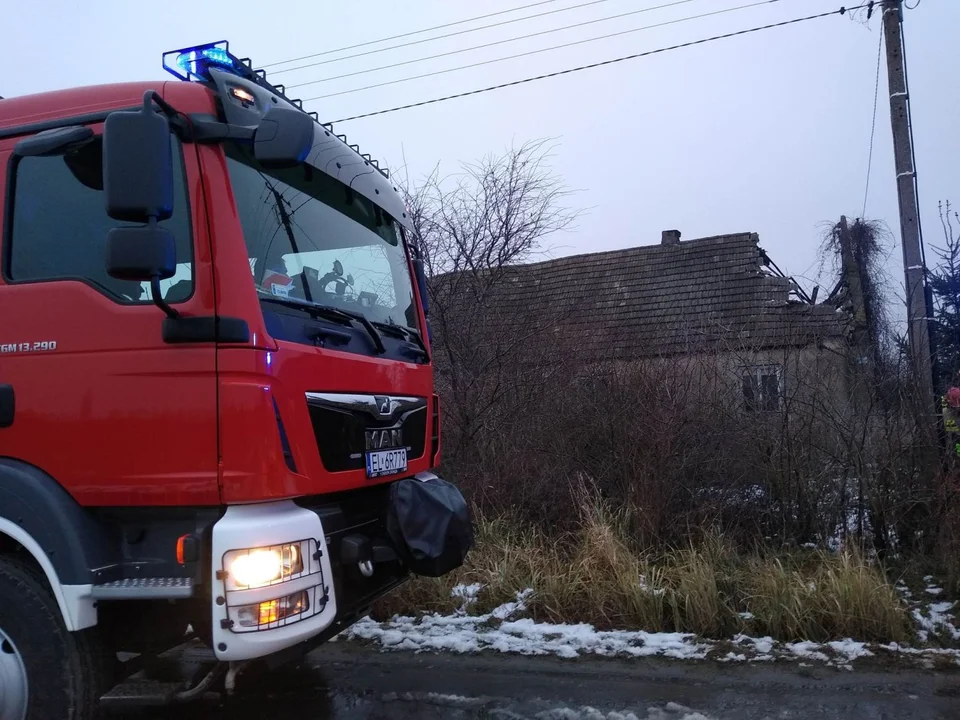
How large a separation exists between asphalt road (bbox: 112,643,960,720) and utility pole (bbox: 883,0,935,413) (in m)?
3.18

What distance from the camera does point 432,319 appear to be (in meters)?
8.51

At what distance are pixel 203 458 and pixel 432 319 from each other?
5.61 meters

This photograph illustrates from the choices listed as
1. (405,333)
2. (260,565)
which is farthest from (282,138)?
(260,565)

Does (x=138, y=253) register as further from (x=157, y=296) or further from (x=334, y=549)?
(x=334, y=549)

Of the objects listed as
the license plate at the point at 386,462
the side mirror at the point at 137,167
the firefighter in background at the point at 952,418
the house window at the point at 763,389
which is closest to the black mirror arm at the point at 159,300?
the side mirror at the point at 137,167

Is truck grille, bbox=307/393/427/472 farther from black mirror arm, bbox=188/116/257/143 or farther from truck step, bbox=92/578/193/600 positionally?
black mirror arm, bbox=188/116/257/143

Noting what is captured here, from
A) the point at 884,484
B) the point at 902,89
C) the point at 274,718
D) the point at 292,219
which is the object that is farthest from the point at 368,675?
the point at 902,89

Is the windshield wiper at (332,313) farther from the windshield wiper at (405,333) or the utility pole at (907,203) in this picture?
the utility pole at (907,203)

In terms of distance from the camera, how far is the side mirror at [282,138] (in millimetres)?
3102

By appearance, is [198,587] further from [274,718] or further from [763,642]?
[763,642]

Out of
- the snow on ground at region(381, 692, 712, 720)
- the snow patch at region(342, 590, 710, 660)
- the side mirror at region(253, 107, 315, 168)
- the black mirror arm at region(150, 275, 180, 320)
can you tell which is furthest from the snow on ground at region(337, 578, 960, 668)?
the side mirror at region(253, 107, 315, 168)

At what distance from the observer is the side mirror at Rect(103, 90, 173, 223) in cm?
283

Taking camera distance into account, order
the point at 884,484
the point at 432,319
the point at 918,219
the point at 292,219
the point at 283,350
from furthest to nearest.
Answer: the point at 432,319, the point at 918,219, the point at 884,484, the point at 292,219, the point at 283,350

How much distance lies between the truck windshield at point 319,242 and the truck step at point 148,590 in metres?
1.25
